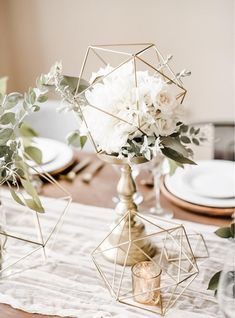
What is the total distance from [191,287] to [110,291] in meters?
0.17

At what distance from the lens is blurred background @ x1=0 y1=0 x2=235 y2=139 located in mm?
2385

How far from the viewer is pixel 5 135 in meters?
0.92

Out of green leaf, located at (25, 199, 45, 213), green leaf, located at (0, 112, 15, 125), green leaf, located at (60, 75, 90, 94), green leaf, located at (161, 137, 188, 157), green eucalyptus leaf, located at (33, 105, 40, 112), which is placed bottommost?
green leaf, located at (25, 199, 45, 213)

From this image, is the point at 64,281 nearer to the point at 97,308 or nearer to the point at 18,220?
the point at 97,308

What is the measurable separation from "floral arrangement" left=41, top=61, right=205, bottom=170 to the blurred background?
154 cm

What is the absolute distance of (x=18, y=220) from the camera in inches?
48.4

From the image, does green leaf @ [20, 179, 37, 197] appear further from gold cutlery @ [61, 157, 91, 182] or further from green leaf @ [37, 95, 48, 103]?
gold cutlery @ [61, 157, 91, 182]

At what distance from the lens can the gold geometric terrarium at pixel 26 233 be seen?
1026 millimetres

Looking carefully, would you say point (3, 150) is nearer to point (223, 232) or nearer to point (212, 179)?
point (223, 232)

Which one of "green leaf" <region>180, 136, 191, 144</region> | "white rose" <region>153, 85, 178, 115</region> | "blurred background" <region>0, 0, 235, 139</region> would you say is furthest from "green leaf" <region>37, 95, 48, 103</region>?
"blurred background" <region>0, 0, 235, 139</region>

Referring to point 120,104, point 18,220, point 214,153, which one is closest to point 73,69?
point 214,153

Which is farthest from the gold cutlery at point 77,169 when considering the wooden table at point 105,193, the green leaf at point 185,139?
the green leaf at point 185,139

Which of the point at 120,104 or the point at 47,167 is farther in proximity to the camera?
the point at 47,167

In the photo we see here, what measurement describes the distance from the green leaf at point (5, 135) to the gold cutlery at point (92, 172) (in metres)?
0.51
